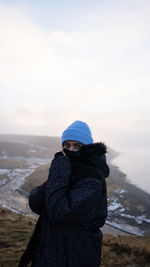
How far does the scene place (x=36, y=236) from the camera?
171 centimetres

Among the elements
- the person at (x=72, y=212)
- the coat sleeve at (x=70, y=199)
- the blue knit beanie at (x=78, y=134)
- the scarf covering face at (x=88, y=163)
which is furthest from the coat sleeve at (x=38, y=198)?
the blue knit beanie at (x=78, y=134)

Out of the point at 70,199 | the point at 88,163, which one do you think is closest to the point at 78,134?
the point at 88,163

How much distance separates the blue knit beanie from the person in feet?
0.60

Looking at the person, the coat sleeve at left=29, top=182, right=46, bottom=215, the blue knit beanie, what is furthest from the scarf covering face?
the coat sleeve at left=29, top=182, right=46, bottom=215

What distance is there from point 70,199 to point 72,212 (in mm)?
101

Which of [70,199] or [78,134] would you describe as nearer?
[70,199]

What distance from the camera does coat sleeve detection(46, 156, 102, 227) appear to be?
53.7 inches

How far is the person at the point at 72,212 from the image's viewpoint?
4.57 ft

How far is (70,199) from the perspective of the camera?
4.59 ft

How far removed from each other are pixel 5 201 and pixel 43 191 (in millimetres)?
32433

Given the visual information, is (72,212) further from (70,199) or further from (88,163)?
(88,163)

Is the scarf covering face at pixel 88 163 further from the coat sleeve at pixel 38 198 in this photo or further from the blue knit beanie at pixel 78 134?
the coat sleeve at pixel 38 198

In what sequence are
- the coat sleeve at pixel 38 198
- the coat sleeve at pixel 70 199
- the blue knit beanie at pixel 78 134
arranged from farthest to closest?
1. the blue knit beanie at pixel 78 134
2. the coat sleeve at pixel 38 198
3. the coat sleeve at pixel 70 199

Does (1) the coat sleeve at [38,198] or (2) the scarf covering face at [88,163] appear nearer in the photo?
(2) the scarf covering face at [88,163]
